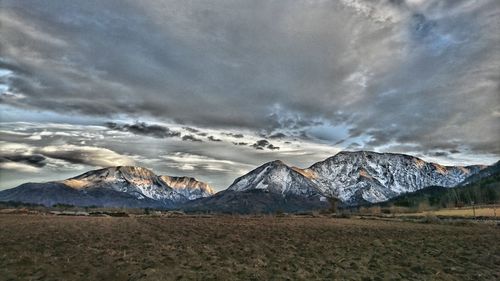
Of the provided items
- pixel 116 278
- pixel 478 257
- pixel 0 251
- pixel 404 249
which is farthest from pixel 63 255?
pixel 478 257

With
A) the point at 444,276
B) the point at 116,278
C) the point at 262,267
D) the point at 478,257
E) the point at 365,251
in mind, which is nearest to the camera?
the point at 116,278

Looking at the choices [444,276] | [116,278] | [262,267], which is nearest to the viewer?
[116,278]

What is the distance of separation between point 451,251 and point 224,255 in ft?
56.9

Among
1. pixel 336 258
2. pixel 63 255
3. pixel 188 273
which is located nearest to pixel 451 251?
pixel 336 258

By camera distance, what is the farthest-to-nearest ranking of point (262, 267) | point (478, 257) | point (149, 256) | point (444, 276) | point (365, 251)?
point (365, 251), point (478, 257), point (149, 256), point (262, 267), point (444, 276)

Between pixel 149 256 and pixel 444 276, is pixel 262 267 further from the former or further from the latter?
pixel 444 276

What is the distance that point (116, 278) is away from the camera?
17.4m

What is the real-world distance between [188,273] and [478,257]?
1971 cm

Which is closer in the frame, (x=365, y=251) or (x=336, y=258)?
(x=336, y=258)

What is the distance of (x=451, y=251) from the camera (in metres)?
27.5

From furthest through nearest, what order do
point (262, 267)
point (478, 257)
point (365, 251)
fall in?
point (365, 251), point (478, 257), point (262, 267)

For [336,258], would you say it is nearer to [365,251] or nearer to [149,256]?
[365,251]

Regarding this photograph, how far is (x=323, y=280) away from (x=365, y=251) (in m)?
11.4

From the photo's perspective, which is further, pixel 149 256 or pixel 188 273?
pixel 149 256
